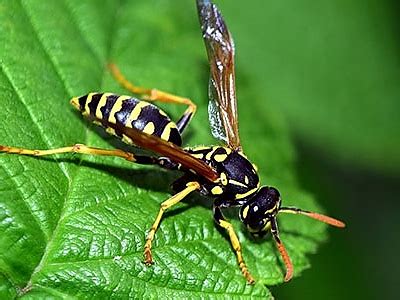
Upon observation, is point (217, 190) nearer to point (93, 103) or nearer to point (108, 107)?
point (108, 107)

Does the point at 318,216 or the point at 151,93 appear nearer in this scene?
the point at 318,216

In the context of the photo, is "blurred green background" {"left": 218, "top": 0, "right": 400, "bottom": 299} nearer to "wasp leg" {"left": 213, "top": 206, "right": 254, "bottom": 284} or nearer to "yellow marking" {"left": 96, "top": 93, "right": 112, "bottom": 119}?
"wasp leg" {"left": 213, "top": 206, "right": 254, "bottom": 284}

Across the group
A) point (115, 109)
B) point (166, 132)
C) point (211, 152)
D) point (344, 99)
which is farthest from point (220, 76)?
point (344, 99)

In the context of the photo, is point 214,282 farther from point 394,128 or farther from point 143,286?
point 394,128

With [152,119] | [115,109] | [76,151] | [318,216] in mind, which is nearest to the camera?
[76,151]

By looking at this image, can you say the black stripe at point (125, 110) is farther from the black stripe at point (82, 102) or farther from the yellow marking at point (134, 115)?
the black stripe at point (82, 102)

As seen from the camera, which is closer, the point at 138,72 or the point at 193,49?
the point at 138,72

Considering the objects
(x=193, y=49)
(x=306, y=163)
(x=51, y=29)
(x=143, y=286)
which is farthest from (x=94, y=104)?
(x=306, y=163)

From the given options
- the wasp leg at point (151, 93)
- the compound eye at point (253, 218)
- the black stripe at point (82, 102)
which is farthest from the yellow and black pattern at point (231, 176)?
the black stripe at point (82, 102)
